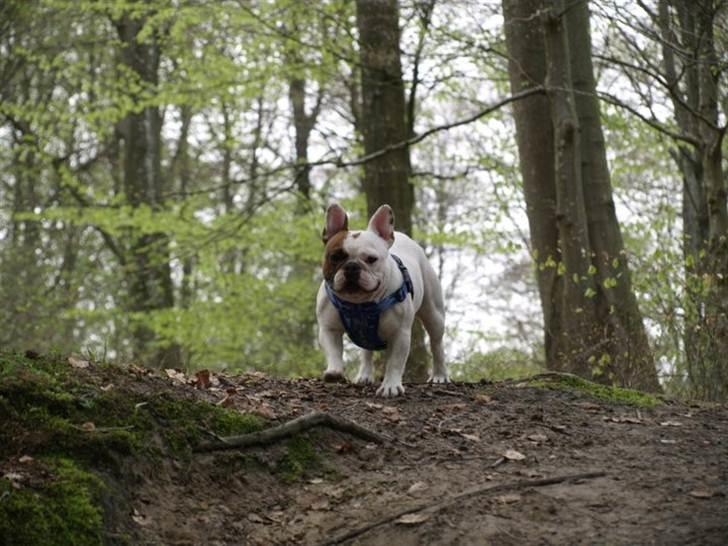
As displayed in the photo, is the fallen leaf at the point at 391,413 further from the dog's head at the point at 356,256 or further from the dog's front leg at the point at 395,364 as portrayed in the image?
the dog's head at the point at 356,256

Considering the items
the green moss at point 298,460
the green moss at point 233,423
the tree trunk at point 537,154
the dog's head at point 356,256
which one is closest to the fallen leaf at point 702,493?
the green moss at point 298,460

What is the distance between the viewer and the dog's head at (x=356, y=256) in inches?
240

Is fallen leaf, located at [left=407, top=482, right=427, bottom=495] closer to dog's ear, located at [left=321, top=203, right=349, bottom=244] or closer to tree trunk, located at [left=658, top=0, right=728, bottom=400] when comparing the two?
dog's ear, located at [left=321, top=203, right=349, bottom=244]

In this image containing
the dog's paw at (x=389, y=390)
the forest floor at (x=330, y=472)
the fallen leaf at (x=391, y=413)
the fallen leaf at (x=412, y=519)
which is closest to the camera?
the forest floor at (x=330, y=472)

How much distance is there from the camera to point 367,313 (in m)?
6.46

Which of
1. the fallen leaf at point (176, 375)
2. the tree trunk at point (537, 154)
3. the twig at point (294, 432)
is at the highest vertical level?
the tree trunk at point (537, 154)

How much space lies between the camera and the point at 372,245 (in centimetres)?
626

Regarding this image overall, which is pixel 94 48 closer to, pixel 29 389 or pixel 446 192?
pixel 446 192

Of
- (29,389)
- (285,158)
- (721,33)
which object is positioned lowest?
(29,389)

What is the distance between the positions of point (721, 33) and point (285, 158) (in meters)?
15.4

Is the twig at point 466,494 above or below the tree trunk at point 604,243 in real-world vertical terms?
below

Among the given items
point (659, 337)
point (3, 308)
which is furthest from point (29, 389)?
point (3, 308)

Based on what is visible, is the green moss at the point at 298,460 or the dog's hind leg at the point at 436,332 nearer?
the green moss at the point at 298,460

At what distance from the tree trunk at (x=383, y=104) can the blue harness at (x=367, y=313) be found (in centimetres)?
542
